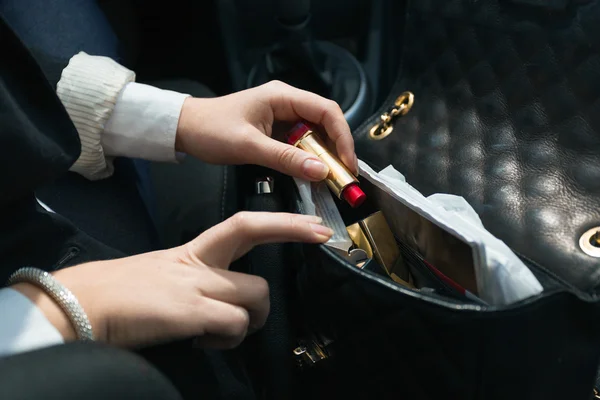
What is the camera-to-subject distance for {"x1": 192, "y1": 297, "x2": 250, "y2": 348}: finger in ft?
1.35

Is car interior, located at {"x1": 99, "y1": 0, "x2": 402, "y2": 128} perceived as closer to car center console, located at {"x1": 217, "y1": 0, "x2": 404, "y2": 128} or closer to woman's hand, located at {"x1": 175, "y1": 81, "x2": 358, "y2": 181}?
car center console, located at {"x1": 217, "y1": 0, "x2": 404, "y2": 128}

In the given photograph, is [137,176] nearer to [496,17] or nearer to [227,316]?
[227,316]

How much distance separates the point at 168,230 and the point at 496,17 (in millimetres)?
478

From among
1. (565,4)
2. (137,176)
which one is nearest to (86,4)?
(137,176)

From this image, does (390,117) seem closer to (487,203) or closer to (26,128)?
(487,203)

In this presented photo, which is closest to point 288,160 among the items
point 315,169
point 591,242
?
point 315,169

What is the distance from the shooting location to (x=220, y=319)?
41 centimetres

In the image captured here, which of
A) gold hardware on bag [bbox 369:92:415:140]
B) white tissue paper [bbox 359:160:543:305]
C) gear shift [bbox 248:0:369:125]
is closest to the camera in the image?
white tissue paper [bbox 359:160:543:305]

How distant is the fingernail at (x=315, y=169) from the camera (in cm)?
46

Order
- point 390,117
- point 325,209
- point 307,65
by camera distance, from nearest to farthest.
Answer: point 325,209 < point 390,117 < point 307,65

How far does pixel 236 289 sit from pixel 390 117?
0.92 ft

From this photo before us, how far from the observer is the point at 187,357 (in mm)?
→ 443

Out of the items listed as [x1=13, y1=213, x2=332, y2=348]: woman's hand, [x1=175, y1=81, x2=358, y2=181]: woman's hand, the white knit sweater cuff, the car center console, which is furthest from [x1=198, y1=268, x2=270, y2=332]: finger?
the car center console

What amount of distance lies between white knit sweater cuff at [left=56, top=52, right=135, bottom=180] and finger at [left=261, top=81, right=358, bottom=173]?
0.16 meters
